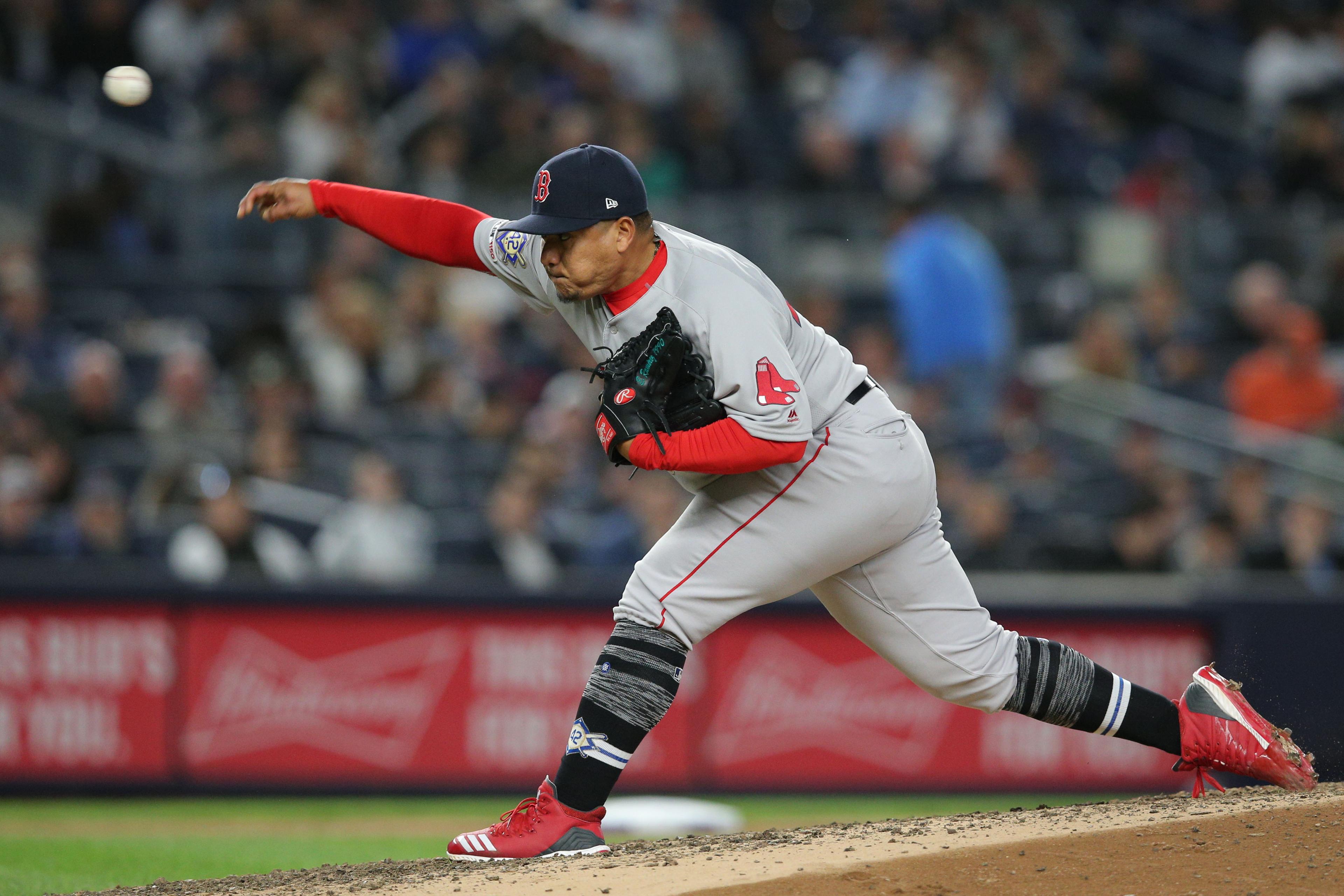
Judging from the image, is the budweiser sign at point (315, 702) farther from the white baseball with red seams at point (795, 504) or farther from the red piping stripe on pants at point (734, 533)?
the red piping stripe on pants at point (734, 533)

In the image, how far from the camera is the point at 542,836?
405 centimetres

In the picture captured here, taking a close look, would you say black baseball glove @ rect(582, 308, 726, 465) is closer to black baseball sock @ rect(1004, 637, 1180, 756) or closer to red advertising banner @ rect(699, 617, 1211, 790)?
black baseball sock @ rect(1004, 637, 1180, 756)

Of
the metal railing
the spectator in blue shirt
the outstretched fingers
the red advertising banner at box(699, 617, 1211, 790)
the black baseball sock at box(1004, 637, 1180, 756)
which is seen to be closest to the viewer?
the black baseball sock at box(1004, 637, 1180, 756)

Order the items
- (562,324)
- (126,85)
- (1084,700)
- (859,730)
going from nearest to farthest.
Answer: (1084,700)
(126,85)
(859,730)
(562,324)

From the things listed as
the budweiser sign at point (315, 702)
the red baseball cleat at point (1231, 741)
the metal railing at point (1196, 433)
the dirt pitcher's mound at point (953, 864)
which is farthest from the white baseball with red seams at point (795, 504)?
the metal railing at point (1196, 433)

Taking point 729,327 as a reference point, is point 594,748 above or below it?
below

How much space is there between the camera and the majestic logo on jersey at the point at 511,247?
13.8ft

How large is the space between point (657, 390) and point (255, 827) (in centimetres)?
458

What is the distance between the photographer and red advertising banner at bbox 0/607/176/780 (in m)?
7.96

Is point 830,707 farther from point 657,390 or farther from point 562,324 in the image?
point 657,390

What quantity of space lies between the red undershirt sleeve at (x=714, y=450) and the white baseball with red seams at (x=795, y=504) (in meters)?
0.03

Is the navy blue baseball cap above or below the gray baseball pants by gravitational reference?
above

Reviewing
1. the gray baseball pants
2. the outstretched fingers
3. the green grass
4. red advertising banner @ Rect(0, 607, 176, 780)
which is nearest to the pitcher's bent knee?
the gray baseball pants

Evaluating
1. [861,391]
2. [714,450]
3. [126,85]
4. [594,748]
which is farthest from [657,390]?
[126,85]
